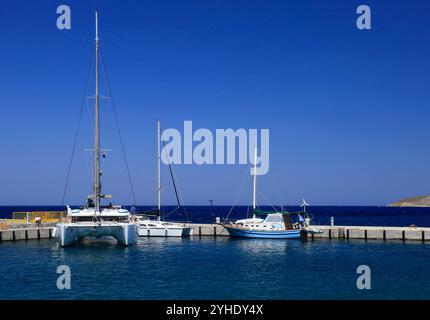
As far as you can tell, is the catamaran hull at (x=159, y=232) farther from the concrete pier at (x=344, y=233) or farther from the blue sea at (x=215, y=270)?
the concrete pier at (x=344, y=233)

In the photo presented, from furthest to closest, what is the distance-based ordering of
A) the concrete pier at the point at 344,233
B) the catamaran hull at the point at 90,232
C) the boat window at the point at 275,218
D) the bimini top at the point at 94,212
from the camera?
the boat window at the point at 275,218
the concrete pier at the point at 344,233
the bimini top at the point at 94,212
the catamaran hull at the point at 90,232

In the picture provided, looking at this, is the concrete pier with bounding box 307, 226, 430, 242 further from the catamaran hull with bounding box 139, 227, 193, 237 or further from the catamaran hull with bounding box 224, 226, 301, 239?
the catamaran hull with bounding box 139, 227, 193, 237

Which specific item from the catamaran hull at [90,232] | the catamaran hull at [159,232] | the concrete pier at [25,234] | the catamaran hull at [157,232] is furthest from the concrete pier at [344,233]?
the catamaran hull at [90,232]

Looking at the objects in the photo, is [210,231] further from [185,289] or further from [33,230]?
[185,289]

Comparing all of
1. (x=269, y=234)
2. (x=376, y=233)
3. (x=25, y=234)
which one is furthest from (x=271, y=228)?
(x=25, y=234)

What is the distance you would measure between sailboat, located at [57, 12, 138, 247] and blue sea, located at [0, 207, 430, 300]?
1409 millimetres

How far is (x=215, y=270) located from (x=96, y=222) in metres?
16.5

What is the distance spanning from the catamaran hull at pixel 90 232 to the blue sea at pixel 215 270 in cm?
105

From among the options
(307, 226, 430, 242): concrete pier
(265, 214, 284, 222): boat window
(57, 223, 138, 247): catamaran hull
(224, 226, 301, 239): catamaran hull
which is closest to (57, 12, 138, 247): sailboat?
(57, 223, 138, 247): catamaran hull

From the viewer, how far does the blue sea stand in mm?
29500

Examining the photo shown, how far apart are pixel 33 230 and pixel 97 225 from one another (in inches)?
757

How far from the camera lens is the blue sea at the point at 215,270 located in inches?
1161

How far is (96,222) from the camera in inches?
1908
